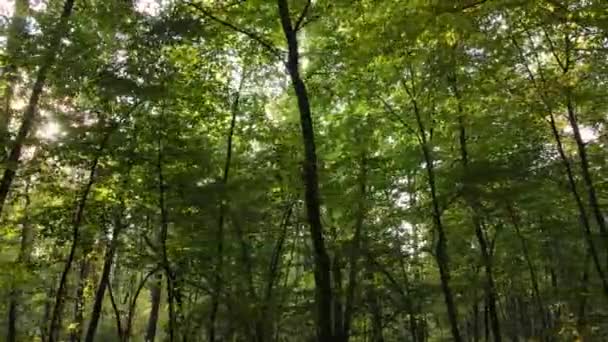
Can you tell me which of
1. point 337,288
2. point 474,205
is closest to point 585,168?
point 474,205

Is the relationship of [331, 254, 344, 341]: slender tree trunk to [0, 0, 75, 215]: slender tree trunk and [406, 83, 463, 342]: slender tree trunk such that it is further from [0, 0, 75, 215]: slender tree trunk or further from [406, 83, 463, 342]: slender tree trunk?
[0, 0, 75, 215]: slender tree trunk

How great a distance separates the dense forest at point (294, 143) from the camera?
10.1 metres

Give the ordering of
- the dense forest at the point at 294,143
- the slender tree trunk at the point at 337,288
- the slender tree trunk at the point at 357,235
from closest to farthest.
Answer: the dense forest at the point at 294,143 < the slender tree trunk at the point at 337,288 < the slender tree trunk at the point at 357,235

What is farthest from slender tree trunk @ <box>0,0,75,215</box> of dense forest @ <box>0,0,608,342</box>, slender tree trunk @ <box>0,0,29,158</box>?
slender tree trunk @ <box>0,0,29,158</box>

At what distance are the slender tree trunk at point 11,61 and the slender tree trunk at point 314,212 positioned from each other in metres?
5.00

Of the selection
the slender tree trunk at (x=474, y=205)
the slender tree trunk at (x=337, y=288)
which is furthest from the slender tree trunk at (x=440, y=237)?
the slender tree trunk at (x=337, y=288)

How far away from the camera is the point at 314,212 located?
8734mm

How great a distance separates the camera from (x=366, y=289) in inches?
856

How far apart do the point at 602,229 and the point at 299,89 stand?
9.74 m

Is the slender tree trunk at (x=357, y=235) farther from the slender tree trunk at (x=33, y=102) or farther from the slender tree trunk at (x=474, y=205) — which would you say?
the slender tree trunk at (x=33, y=102)

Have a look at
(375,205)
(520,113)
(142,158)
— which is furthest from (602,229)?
(142,158)

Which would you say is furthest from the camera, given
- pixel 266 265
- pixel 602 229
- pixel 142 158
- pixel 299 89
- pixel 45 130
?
pixel 266 265

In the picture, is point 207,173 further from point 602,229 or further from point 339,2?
point 602,229

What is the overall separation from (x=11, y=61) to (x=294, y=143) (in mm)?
8593
